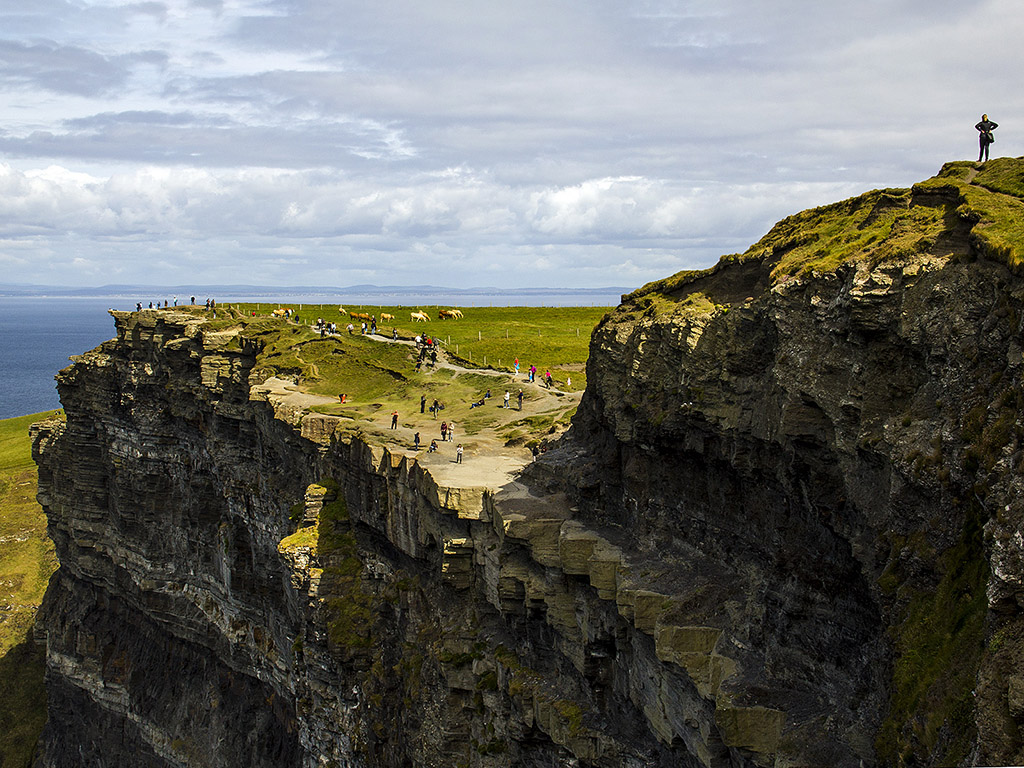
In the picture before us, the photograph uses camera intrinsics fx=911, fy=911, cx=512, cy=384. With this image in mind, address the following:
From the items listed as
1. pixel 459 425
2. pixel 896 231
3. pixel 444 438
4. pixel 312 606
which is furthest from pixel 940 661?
pixel 459 425

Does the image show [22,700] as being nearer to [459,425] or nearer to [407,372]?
[407,372]

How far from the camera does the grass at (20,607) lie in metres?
93.6

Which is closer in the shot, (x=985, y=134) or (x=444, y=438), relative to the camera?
(x=985, y=134)

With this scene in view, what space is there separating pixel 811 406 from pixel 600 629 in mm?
14254

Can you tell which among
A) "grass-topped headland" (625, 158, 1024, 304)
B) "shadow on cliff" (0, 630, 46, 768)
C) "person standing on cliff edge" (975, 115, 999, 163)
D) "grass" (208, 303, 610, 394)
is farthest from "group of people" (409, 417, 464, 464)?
"shadow on cliff" (0, 630, 46, 768)

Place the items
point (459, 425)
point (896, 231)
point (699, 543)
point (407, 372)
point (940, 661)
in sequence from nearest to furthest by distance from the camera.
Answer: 1. point (940, 661)
2. point (896, 231)
3. point (699, 543)
4. point (459, 425)
5. point (407, 372)

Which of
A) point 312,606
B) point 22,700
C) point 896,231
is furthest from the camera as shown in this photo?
point 22,700

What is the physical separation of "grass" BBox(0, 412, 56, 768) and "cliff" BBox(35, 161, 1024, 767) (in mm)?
28564

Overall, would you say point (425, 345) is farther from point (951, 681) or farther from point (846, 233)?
point (951, 681)

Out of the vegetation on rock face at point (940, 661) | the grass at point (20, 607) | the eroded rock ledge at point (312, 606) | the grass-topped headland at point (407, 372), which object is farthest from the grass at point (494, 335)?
the vegetation on rock face at point (940, 661)

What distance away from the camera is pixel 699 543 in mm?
33562

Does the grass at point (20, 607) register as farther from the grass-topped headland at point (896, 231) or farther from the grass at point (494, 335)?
the grass-topped headland at point (896, 231)

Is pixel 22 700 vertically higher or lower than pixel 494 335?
lower

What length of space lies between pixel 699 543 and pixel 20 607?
95881 millimetres
